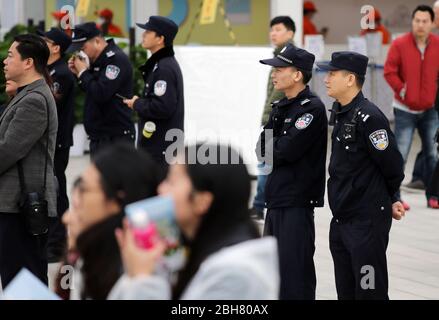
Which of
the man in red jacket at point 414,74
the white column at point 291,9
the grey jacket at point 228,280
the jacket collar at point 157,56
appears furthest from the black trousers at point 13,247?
the white column at point 291,9

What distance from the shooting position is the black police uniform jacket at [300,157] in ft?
22.1

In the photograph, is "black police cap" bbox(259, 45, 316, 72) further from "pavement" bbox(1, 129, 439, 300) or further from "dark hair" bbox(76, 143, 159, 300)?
"dark hair" bbox(76, 143, 159, 300)

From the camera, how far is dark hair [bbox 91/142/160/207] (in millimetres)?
3686

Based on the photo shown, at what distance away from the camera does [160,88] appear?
28.2 ft

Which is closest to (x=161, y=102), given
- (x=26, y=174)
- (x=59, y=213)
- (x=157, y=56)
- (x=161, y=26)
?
(x=157, y=56)

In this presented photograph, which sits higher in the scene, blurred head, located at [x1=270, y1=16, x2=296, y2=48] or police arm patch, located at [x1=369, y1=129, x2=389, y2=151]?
police arm patch, located at [x1=369, y1=129, x2=389, y2=151]

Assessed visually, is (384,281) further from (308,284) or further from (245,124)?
(245,124)

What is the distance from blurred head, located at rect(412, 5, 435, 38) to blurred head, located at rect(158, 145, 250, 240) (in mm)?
8115

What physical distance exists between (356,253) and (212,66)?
20.9ft

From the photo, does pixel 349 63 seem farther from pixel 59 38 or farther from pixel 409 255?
pixel 59 38

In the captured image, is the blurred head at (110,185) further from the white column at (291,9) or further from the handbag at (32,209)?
the white column at (291,9)

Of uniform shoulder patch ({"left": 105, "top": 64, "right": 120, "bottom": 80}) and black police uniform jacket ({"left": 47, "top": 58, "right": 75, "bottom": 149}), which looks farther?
uniform shoulder patch ({"left": 105, "top": 64, "right": 120, "bottom": 80})

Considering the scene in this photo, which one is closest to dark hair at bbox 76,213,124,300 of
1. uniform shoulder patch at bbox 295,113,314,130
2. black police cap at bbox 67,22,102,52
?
uniform shoulder patch at bbox 295,113,314,130

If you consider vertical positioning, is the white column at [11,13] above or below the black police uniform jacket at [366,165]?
below
